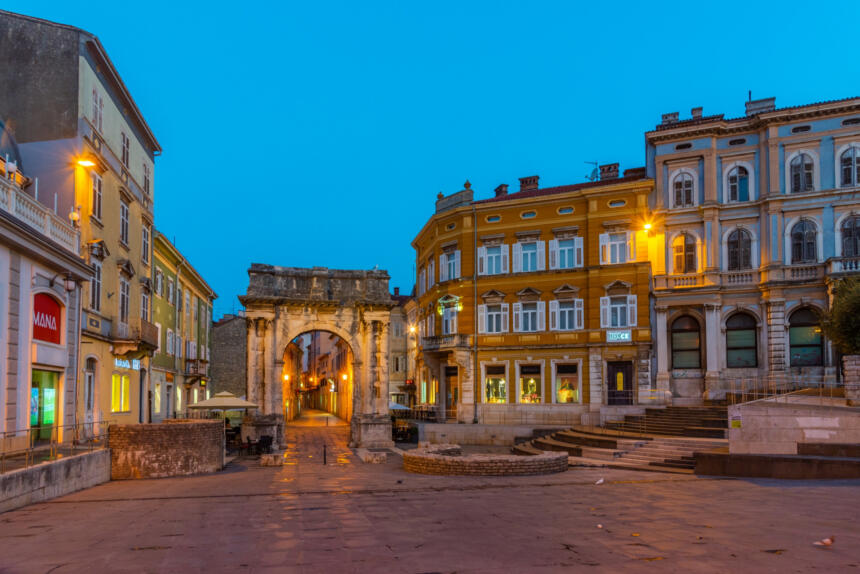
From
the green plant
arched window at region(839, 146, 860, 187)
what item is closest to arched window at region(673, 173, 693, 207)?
arched window at region(839, 146, 860, 187)

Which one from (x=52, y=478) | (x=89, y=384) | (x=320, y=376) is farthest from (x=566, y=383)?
(x=320, y=376)

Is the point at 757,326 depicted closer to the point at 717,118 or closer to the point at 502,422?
the point at 717,118

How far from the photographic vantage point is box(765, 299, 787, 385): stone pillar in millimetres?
34812

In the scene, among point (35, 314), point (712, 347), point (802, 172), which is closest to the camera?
point (35, 314)

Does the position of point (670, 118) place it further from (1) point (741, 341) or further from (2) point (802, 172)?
(1) point (741, 341)

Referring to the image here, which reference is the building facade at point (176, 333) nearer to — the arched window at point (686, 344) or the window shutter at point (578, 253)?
the window shutter at point (578, 253)

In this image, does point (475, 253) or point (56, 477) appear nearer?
point (56, 477)

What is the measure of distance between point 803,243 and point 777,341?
4.98 metres

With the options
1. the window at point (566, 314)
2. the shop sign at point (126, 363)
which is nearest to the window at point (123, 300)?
the shop sign at point (126, 363)

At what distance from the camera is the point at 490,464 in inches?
838

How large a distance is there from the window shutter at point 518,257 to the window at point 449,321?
14.5ft

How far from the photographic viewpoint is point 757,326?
35938 mm

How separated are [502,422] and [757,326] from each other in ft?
46.3

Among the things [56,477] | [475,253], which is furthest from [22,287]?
[475,253]
